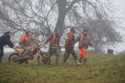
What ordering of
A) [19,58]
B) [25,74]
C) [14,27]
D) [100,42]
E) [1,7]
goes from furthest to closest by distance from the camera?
[100,42]
[14,27]
[1,7]
[19,58]
[25,74]

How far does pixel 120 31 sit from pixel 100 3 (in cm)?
336

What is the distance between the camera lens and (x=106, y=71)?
1246cm

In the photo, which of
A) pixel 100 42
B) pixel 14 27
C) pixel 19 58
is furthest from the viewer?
pixel 100 42

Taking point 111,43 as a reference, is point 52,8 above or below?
above

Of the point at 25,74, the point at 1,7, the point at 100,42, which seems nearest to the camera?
the point at 25,74

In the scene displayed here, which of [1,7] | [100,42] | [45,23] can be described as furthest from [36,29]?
[100,42]

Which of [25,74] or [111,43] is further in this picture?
[111,43]

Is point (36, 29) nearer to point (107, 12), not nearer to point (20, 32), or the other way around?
point (20, 32)

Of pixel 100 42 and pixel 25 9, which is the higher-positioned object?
pixel 25 9

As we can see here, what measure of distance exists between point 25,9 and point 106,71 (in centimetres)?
1286

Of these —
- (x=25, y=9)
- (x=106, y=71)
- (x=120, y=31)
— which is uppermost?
(x=25, y=9)

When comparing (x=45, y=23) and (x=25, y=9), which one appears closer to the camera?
(x=25, y=9)

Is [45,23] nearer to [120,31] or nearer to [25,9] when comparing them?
[25,9]

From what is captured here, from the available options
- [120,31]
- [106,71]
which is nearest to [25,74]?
[106,71]
